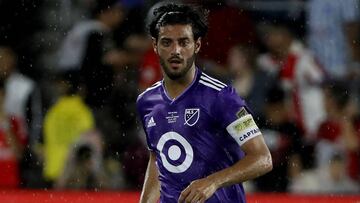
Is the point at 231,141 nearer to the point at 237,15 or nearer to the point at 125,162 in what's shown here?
the point at 125,162

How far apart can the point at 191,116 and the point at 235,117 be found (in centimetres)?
25

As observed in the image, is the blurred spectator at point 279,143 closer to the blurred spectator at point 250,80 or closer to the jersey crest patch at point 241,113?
the blurred spectator at point 250,80

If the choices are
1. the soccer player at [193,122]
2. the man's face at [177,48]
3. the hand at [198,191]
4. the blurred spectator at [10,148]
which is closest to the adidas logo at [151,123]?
the soccer player at [193,122]

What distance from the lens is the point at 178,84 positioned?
575cm

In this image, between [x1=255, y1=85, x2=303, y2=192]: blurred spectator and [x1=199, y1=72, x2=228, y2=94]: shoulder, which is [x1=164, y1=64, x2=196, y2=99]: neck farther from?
[x1=255, y1=85, x2=303, y2=192]: blurred spectator

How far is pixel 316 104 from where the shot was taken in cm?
1048

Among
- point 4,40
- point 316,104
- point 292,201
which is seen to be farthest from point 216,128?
point 4,40

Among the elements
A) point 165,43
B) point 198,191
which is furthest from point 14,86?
point 198,191

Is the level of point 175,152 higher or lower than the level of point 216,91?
lower

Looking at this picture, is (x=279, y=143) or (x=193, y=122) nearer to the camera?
(x=193, y=122)

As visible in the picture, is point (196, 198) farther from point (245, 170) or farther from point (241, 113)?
point (241, 113)

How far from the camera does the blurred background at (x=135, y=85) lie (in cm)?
977

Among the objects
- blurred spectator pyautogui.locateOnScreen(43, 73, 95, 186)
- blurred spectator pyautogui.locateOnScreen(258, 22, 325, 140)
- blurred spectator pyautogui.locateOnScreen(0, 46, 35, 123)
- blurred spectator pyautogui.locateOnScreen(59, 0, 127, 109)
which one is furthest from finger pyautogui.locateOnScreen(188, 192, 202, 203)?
blurred spectator pyautogui.locateOnScreen(59, 0, 127, 109)

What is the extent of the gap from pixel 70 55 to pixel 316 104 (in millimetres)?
2349
